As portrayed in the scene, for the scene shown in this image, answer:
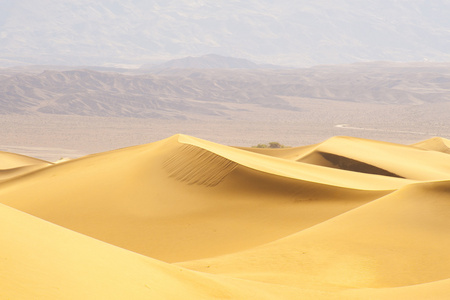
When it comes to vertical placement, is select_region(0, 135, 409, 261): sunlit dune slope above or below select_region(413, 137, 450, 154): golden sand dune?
below

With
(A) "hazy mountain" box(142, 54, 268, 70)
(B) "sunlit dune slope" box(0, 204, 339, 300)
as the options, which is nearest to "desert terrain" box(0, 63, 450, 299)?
(B) "sunlit dune slope" box(0, 204, 339, 300)

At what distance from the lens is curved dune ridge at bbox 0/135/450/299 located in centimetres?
568

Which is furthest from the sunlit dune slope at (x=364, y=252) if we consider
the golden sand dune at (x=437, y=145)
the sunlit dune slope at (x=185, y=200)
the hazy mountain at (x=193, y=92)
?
the hazy mountain at (x=193, y=92)

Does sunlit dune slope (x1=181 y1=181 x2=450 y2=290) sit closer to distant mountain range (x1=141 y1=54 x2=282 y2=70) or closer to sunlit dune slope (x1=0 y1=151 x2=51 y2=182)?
sunlit dune slope (x1=0 y1=151 x2=51 y2=182)

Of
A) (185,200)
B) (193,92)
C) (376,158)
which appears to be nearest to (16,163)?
(376,158)

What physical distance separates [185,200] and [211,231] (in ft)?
7.80

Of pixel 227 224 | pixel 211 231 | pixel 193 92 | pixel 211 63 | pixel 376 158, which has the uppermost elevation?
pixel 211 63

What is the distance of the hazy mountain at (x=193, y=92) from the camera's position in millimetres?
81312

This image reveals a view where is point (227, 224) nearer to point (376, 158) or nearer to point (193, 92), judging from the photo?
point (376, 158)

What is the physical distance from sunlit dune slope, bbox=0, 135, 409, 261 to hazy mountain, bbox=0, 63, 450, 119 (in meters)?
58.3

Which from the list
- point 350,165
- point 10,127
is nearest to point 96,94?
point 10,127

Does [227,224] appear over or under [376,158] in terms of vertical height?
under

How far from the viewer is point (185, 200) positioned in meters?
15.2

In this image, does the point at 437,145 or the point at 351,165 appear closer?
the point at 351,165
